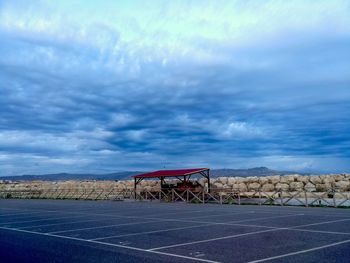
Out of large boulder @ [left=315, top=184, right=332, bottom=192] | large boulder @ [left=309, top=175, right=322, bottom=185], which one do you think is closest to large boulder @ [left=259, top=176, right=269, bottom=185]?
large boulder @ [left=309, top=175, right=322, bottom=185]

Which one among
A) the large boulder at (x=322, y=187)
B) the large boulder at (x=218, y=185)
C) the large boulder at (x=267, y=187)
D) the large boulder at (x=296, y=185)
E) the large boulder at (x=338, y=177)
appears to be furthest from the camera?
the large boulder at (x=218, y=185)

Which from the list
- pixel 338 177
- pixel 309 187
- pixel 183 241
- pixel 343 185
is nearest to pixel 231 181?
pixel 309 187

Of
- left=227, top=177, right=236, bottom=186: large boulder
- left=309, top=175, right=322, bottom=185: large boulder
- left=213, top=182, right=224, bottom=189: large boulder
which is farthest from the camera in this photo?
left=227, top=177, right=236, bottom=186: large boulder

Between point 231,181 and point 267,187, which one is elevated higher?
point 231,181

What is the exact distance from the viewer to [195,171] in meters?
34.7

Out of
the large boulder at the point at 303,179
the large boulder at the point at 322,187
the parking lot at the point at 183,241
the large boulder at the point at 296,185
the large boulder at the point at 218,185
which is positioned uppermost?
the large boulder at the point at 303,179

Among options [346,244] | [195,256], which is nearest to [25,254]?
[195,256]

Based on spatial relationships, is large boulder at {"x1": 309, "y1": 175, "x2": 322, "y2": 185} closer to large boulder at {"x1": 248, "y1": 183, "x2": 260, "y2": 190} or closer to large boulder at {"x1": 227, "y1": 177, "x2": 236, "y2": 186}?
large boulder at {"x1": 248, "y1": 183, "x2": 260, "y2": 190}

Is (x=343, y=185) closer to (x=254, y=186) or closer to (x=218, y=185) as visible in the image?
(x=254, y=186)

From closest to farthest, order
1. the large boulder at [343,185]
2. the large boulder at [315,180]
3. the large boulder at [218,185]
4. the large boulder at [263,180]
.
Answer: the large boulder at [343,185], the large boulder at [315,180], the large boulder at [263,180], the large boulder at [218,185]

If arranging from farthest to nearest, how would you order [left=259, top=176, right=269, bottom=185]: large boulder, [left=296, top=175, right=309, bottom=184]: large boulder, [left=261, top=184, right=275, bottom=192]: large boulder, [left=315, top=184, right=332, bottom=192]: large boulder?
[left=259, top=176, right=269, bottom=185]: large boulder
[left=296, top=175, right=309, bottom=184]: large boulder
[left=261, top=184, right=275, bottom=192]: large boulder
[left=315, top=184, right=332, bottom=192]: large boulder

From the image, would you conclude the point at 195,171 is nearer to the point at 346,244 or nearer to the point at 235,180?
the point at 235,180

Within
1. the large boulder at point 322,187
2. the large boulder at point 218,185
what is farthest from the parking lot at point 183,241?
the large boulder at point 218,185

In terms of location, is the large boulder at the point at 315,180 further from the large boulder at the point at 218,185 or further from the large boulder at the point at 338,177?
the large boulder at the point at 218,185
